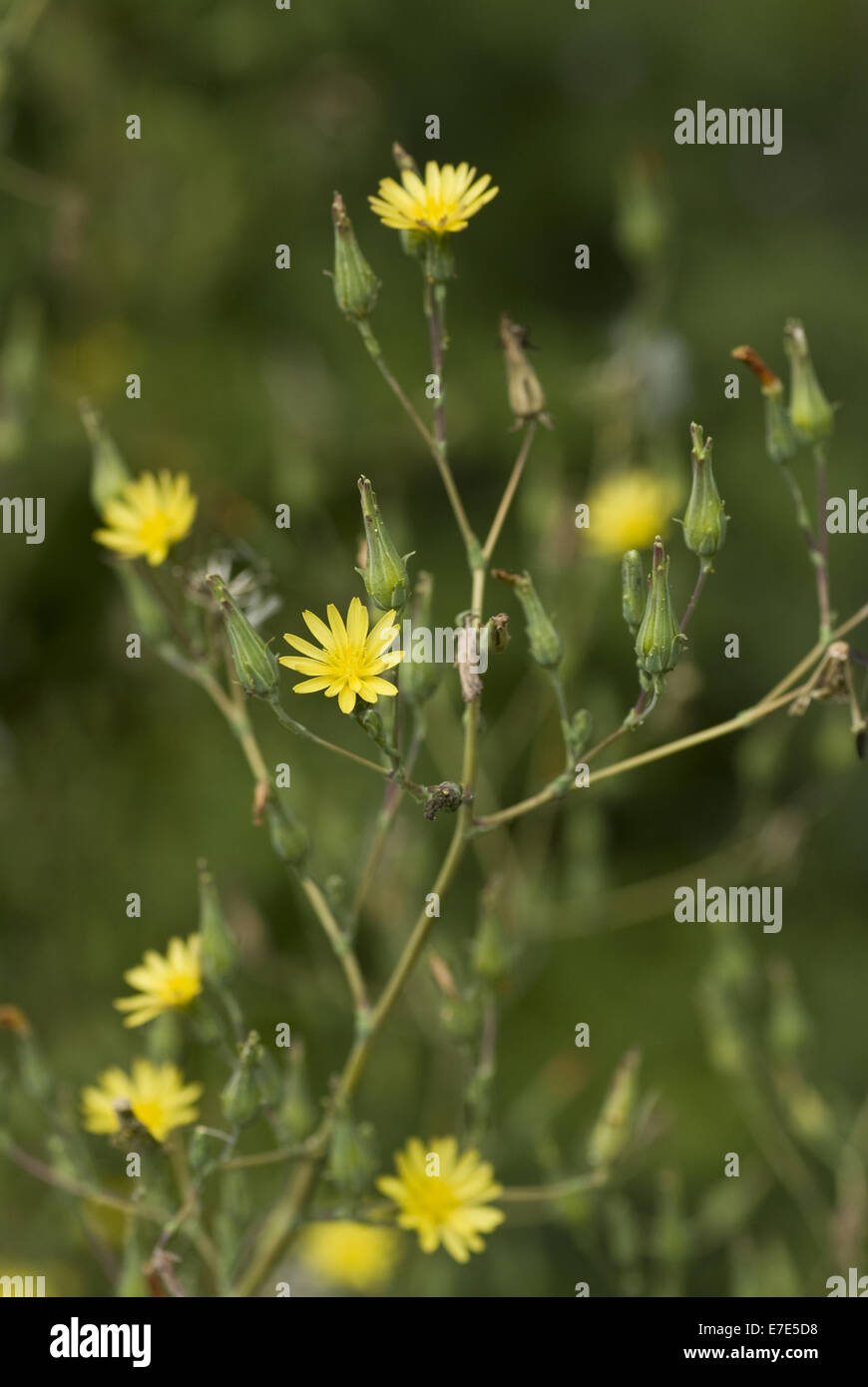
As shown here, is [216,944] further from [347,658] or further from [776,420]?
[776,420]

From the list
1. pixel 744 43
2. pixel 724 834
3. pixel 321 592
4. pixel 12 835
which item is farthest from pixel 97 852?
pixel 744 43

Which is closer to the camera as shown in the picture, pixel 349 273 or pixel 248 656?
pixel 248 656

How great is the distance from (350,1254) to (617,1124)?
47.1 inches

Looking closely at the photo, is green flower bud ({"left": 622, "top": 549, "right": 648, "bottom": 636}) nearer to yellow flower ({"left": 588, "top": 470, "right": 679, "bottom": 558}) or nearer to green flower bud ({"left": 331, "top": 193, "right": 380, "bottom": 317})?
green flower bud ({"left": 331, "top": 193, "right": 380, "bottom": 317})

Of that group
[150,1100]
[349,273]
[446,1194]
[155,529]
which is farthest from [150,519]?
[446,1194]

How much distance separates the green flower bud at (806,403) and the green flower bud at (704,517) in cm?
16

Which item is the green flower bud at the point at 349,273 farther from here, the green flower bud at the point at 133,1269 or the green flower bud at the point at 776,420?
the green flower bud at the point at 133,1269

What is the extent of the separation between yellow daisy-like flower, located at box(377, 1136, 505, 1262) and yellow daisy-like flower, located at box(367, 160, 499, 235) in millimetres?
747

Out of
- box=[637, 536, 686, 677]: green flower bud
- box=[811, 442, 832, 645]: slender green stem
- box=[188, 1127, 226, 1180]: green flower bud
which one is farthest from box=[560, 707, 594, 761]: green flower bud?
box=[188, 1127, 226, 1180]: green flower bud

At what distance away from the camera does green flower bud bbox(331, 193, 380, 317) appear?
1084mm

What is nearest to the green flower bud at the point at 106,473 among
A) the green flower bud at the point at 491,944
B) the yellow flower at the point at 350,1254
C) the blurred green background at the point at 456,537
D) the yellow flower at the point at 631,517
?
the blurred green background at the point at 456,537

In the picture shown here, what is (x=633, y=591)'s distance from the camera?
102cm

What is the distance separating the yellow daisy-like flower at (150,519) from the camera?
1.25m
